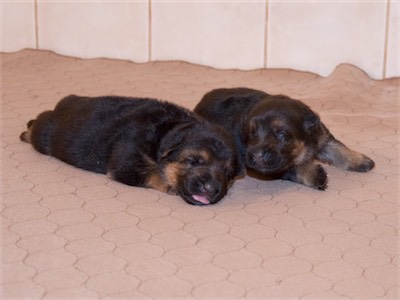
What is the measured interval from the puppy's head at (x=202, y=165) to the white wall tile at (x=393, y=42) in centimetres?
204

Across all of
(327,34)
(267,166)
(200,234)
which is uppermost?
(327,34)

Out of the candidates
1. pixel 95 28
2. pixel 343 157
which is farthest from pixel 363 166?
pixel 95 28

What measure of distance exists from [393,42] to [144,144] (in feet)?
7.13

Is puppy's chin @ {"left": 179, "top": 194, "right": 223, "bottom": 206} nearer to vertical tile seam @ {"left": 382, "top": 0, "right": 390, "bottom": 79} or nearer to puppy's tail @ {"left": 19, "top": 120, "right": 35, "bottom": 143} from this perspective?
puppy's tail @ {"left": 19, "top": 120, "right": 35, "bottom": 143}

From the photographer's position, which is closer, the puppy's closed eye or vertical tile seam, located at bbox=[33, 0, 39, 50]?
the puppy's closed eye

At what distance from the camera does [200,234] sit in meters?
2.52

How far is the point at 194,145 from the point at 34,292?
82 cm

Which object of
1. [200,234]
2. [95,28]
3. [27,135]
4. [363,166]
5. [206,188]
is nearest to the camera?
[200,234]

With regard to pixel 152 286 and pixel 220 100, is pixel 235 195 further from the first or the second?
pixel 152 286

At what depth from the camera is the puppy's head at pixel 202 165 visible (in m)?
2.68

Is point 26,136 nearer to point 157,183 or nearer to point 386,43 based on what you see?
point 157,183

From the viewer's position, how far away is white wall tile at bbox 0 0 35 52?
16.4ft

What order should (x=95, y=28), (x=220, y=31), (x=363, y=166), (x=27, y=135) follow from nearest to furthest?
(x=363, y=166) → (x=27, y=135) → (x=220, y=31) → (x=95, y=28)

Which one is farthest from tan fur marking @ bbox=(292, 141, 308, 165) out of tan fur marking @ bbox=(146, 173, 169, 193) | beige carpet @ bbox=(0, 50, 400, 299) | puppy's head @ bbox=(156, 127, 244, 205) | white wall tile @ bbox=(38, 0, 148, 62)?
white wall tile @ bbox=(38, 0, 148, 62)
